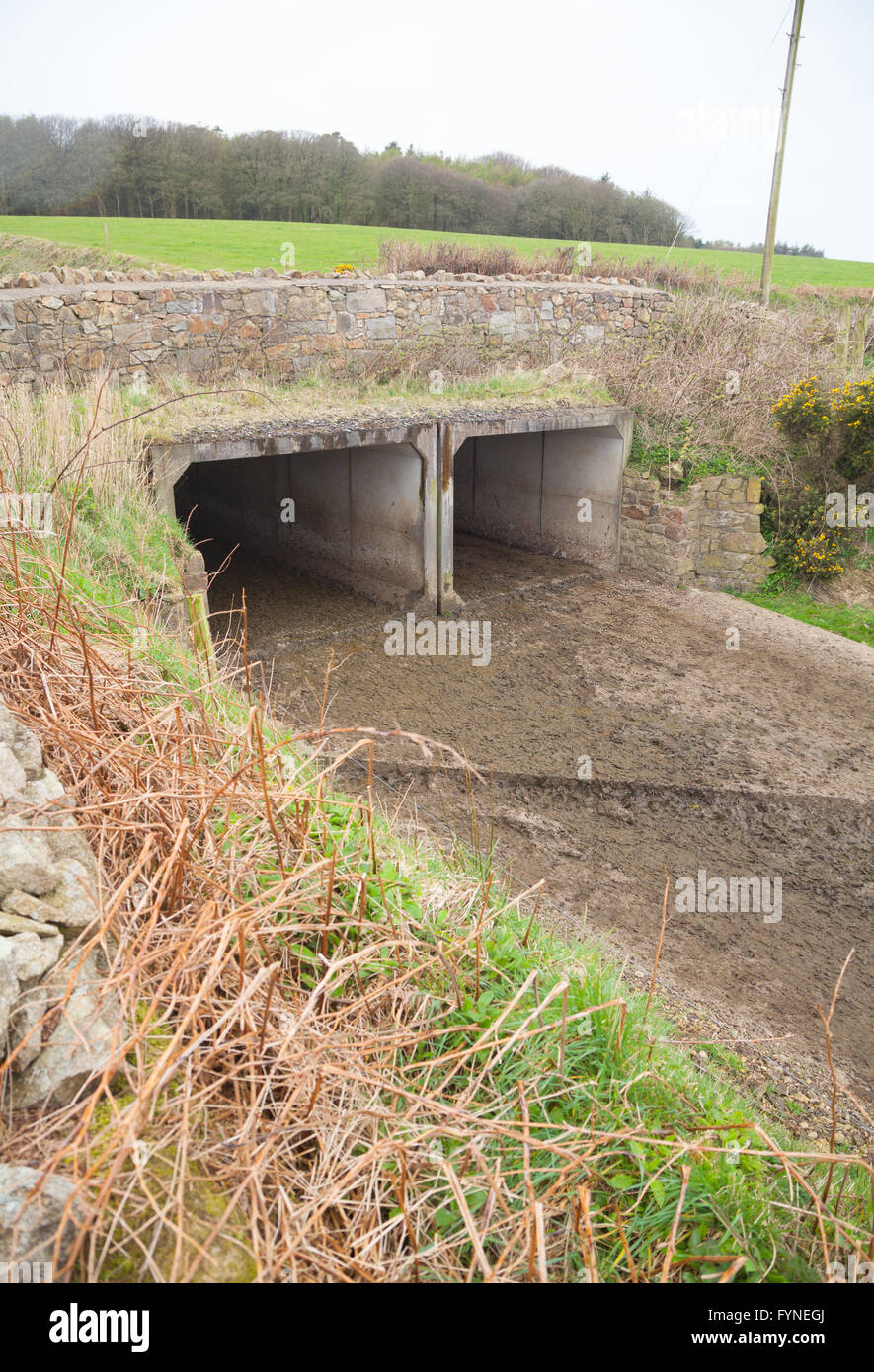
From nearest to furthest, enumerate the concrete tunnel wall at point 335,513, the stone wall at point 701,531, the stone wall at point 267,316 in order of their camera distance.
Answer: the stone wall at point 267,316, the concrete tunnel wall at point 335,513, the stone wall at point 701,531

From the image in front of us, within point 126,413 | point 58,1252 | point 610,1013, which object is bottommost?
point 610,1013

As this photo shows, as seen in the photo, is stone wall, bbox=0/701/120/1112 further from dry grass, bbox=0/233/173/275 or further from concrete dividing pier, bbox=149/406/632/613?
dry grass, bbox=0/233/173/275

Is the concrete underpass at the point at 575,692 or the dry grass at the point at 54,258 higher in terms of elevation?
the dry grass at the point at 54,258

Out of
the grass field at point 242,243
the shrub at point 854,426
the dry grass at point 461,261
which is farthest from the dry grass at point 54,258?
the shrub at point 854,426

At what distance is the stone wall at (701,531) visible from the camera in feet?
45.8

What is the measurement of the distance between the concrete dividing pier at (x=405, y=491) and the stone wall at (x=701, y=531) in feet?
1.40

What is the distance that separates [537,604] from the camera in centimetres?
1299

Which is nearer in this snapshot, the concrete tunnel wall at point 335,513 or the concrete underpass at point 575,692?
the concrete underpass at point 575,692

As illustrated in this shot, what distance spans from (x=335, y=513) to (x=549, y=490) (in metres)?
3.80

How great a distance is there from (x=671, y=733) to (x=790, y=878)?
8.02 feet

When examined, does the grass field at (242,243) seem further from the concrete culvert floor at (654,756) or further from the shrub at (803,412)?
the concrete culvert floor at (654,756)

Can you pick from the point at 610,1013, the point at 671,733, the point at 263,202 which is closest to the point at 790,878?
the point at 671,733

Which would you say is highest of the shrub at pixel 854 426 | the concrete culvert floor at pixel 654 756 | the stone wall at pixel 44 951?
the shrub at pixel 854 426
